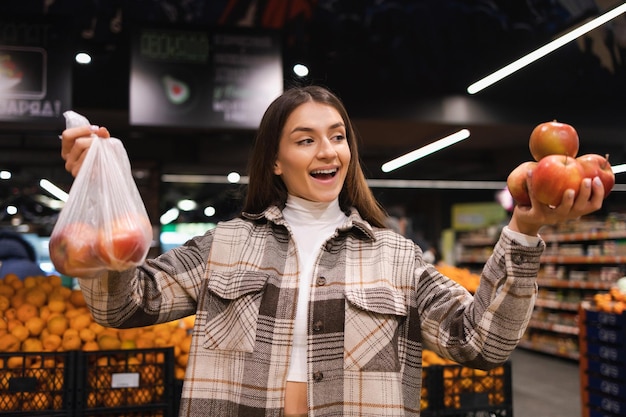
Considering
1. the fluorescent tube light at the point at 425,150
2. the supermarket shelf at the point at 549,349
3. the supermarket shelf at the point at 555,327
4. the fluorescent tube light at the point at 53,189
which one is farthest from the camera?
the supermarket shelf at the point at 555,327

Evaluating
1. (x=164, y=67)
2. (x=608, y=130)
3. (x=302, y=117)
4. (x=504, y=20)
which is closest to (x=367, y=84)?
(x=504, y=20)

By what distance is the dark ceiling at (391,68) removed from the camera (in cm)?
602

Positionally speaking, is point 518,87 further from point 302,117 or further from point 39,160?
point 302,117

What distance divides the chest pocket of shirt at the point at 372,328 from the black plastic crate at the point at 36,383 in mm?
1557

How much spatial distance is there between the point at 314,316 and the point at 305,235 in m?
0.26

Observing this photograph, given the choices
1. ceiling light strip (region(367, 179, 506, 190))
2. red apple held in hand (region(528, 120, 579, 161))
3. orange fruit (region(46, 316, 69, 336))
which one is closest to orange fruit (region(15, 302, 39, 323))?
orange fruit (region(46, 316, 69, 336))

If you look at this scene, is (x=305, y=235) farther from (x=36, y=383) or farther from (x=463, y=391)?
(x=463, y=391)

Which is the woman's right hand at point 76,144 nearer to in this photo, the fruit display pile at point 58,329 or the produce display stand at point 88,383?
the fruit display pile at point 58,329

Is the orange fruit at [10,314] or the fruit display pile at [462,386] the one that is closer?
the orange fruit at [10,314]

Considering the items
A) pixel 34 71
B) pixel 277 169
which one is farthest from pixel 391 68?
pixel 277 169

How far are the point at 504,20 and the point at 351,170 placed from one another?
5446 mm

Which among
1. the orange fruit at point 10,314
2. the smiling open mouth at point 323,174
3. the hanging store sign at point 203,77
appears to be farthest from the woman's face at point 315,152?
the hanging store sign at point 203,77

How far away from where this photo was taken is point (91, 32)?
6043 millimetres

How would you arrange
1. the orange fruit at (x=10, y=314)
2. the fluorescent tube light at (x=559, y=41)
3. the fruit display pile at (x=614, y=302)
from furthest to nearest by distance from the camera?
the fruit display pile at (x=614, y=302) < the fluorescent tube light at (x=559, y=41) < the orange fruit at (x=10, y=314)
